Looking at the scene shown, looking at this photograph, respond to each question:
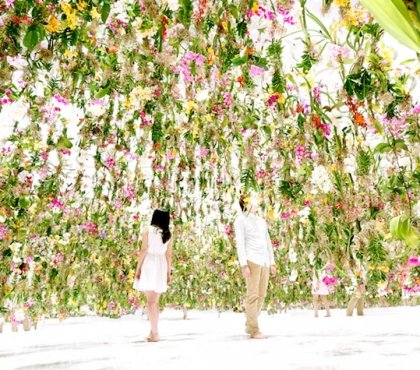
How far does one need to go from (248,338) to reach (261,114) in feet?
6.43

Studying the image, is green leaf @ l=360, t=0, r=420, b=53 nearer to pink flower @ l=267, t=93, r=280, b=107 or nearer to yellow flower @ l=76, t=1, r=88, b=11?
yellow flower @ l=76, t=1, r=88, b=11

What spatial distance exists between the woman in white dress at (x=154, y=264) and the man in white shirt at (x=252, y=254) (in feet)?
2.26

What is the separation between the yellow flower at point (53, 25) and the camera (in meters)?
2.21

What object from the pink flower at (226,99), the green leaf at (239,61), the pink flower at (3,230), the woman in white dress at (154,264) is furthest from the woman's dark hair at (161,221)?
the green leaf at (239,61)

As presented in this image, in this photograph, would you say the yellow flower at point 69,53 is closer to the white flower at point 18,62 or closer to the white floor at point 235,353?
the white flower at point 18,62

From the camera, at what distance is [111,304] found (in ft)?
31.1

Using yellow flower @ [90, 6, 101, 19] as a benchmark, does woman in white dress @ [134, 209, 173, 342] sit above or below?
below

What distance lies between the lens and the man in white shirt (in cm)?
405

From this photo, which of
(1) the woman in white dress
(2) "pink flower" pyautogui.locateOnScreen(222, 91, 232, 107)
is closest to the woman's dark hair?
(1) the woman in white dress

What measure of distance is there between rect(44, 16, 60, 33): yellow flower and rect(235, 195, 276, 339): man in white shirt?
233 centimetres

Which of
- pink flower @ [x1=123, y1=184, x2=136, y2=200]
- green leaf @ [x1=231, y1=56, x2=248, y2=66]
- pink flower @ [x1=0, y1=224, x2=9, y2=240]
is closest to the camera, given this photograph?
green leaf @ [x1=231, y1=56, x2=248, y2=66]

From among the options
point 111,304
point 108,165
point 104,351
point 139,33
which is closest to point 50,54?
point 139,33

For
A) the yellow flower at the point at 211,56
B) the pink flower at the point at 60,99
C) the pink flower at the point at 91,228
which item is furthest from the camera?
the pink flower at the point at 91,228

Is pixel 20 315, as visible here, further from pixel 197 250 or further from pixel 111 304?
pixel 197 250
